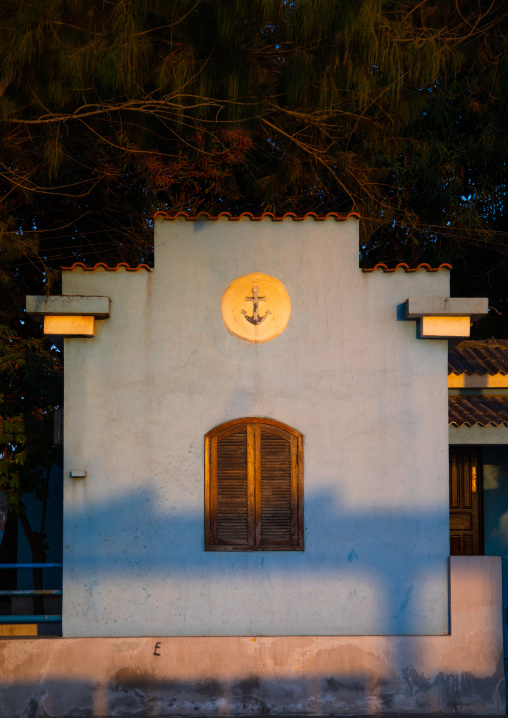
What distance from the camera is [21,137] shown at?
10.9 metres

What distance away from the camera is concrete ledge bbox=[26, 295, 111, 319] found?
8305 millimetres

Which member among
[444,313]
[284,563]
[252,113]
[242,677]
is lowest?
[242,677]

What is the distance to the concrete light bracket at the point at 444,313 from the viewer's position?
8.38 metres

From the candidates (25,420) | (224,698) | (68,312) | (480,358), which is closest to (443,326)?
(480,358)

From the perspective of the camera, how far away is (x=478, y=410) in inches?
392

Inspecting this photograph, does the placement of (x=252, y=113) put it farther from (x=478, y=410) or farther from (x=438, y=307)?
(x=478, y=410)

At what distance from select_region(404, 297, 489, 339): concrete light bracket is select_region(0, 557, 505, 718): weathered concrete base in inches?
124

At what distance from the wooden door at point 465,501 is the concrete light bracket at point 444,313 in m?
3.59


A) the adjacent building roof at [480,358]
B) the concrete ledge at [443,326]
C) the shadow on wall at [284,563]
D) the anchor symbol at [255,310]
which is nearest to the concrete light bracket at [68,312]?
the anchor symbol at [255,310]

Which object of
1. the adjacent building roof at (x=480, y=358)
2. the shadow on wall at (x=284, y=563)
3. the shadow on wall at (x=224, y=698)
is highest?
the adjacent building roof at (x=480, y=358)

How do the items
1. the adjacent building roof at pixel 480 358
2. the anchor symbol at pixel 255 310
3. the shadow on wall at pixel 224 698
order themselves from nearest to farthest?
1. the shadow on wall at pixel 224 698
2. the anchor symbol at pixel 255 310
3. the adjacent building roof at pixel 480 358

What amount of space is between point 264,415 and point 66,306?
7.59 feet

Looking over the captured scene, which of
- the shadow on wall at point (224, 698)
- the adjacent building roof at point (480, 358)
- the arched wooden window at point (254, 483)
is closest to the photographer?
the shadow on wall at point (224, 698)

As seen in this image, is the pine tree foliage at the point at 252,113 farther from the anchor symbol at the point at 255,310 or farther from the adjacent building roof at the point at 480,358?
the adjacent building roof at the point at 480,358
